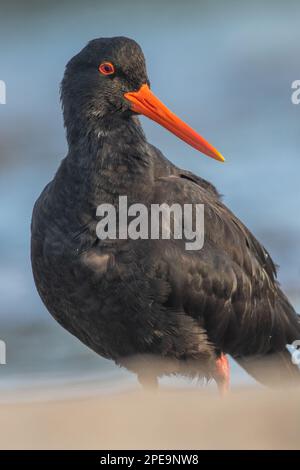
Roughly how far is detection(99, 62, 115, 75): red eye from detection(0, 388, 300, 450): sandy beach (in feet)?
8.06

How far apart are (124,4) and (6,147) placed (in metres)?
3.27

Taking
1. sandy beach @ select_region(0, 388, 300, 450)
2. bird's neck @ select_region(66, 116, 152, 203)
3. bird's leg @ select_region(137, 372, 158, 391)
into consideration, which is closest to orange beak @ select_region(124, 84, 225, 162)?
bird's neck @ select_region(66, 116, 152, 203)

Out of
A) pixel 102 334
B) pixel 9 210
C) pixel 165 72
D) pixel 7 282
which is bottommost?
pixel 102 334

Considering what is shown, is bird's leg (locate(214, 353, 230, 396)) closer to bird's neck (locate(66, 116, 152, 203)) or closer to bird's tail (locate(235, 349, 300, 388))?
bird's tail (locate(235, 349, 300, 388))

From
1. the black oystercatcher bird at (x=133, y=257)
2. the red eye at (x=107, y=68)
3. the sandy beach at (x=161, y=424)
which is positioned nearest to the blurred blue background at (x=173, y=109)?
the black oystercatcher bird at (x=133, y=257)

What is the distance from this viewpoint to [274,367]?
6496mm

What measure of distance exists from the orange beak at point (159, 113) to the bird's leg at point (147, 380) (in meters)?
1.21

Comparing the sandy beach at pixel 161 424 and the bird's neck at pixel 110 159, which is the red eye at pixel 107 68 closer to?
the bird's neck at pixel 110 159

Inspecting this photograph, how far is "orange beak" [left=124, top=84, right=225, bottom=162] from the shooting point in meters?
6.16

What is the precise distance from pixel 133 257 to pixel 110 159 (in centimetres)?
59

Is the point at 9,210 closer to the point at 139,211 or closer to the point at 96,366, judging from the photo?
the point at 96,366

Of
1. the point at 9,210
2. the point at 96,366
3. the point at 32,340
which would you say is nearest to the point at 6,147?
the point at 9,210

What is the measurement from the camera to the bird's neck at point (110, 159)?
19.4ft

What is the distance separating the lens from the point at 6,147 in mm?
12469
